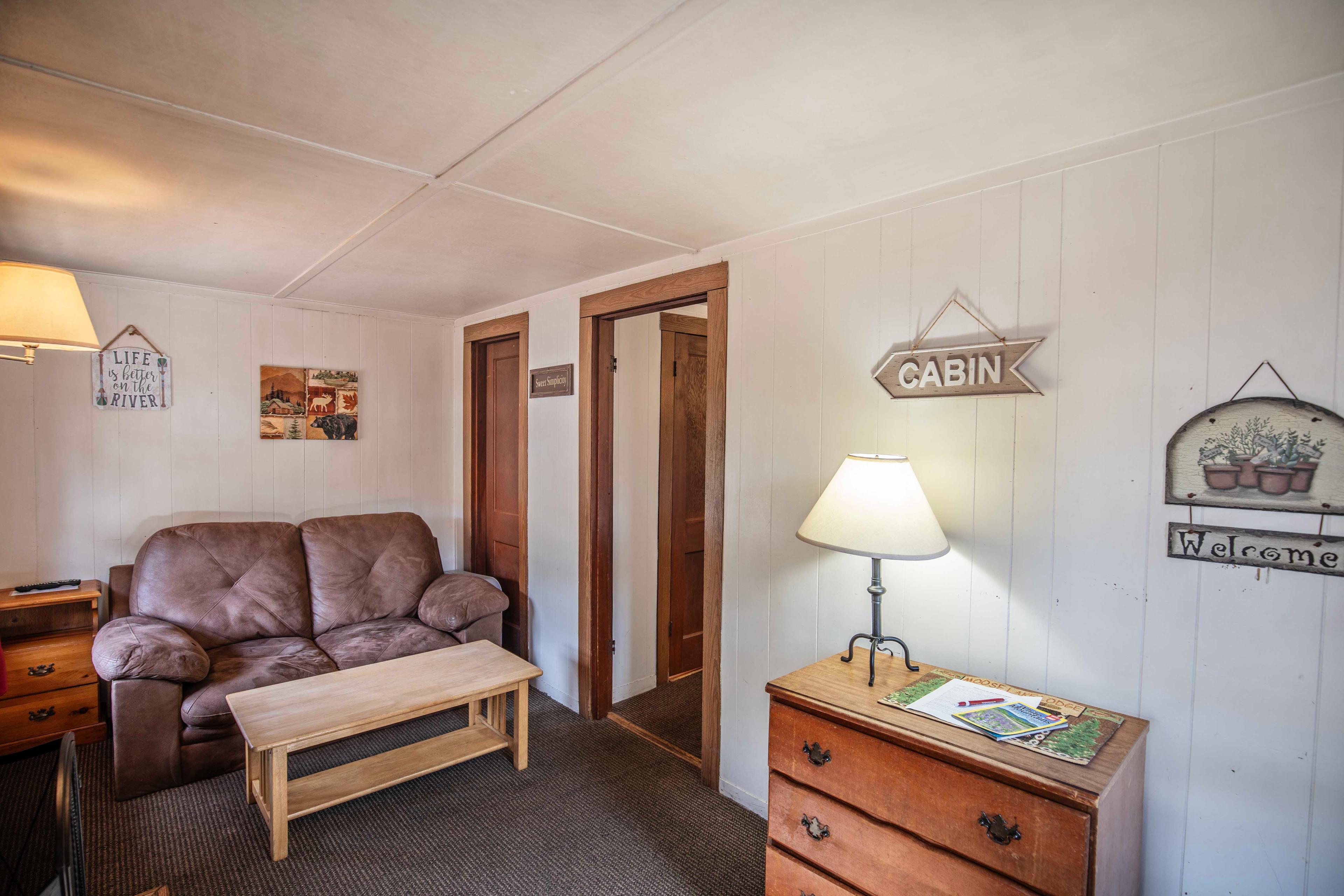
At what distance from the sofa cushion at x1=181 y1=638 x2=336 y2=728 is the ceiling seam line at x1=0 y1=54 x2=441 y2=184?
2.22 m

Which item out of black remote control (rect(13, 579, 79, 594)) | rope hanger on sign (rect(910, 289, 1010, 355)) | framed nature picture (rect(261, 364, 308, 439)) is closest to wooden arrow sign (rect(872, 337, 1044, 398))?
rope hanger on sign (rect(910, 289, 1010, 355))

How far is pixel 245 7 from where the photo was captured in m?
1.16

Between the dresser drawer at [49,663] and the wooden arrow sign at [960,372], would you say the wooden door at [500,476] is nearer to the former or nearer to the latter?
the dresser drawer at [49,663]

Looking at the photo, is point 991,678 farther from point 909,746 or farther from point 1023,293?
point 1023,293

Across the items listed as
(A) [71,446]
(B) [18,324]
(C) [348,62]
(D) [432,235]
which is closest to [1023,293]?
(C) [348,62]

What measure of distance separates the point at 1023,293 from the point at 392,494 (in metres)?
3.90

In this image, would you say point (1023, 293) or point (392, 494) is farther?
point (392, 494)

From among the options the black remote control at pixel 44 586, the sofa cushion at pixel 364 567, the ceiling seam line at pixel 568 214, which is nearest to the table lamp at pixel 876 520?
the ceiling seam line at pixel 568 214

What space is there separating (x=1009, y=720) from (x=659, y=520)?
241cm

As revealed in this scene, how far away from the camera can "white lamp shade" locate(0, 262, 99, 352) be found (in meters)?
1.74

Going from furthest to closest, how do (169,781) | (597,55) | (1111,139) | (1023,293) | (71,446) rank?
(71,446) < (169,781) < (1023,293) < (1111,139) < (597,55)

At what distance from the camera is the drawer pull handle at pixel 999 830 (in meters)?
1.40

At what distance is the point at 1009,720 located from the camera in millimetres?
1598

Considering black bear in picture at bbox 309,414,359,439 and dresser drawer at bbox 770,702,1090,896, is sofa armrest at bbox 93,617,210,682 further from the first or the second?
dresser drawer at bbox 770,702,1090,896
